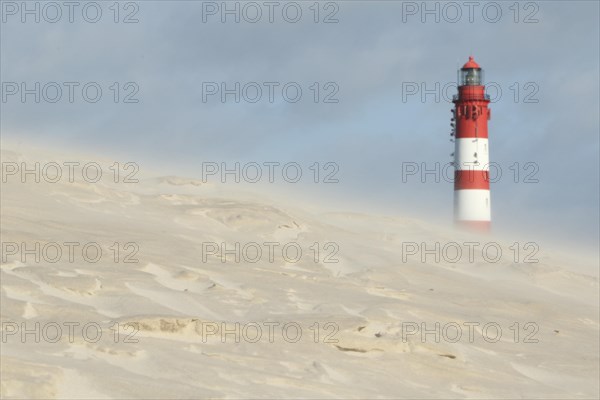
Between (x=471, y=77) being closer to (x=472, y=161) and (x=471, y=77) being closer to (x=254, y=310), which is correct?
(x=472, y=161)

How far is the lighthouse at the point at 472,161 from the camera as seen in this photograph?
1726 inches

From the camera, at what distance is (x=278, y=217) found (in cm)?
3359

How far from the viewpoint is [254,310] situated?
20.2m

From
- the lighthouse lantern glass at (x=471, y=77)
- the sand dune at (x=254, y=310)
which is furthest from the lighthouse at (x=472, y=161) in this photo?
the sand dune at (x=254, y=310)

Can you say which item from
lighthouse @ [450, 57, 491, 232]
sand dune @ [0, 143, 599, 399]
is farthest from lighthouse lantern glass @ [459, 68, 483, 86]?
sand dune @ [0, 143, 599, 399]

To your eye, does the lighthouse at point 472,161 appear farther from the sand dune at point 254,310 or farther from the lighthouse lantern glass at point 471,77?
the sand dune at point 254,310

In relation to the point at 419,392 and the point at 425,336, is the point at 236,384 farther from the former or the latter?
the point at 425,336

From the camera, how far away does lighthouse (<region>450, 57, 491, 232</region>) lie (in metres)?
A: 43.8

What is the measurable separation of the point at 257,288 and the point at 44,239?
15.3ft

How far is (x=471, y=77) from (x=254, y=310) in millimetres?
27096

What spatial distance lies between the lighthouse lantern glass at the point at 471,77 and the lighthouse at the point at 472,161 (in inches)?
6.9

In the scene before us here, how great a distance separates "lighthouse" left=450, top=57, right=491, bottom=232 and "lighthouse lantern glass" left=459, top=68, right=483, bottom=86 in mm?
175

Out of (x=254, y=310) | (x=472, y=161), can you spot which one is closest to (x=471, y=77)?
(x=472, y=161)

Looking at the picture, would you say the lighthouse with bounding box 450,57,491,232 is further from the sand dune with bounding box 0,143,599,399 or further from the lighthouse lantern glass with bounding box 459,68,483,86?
the sand dune with bounding box 0,143,599,399
